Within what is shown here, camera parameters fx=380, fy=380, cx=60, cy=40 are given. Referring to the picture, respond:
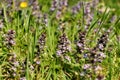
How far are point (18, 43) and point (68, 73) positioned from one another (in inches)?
30.4

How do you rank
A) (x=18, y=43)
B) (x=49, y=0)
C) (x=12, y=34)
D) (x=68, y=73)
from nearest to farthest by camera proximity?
(x=12, y=34), (x=68, y=73), (x=18, y=43), (x=49, y=0)

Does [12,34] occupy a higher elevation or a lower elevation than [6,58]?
higher

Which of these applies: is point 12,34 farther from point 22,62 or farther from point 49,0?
point 49,0

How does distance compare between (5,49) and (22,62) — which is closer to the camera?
(22,62)

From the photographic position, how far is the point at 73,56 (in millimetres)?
4477

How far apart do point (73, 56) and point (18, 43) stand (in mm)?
713

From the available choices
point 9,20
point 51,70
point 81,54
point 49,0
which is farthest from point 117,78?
point 49,0

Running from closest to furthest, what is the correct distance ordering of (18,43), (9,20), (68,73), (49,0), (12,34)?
(12,34) → (68,73) → (18,43) → (9,20) → (49,0)

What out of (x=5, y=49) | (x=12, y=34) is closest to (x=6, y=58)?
(x=5, y=49)

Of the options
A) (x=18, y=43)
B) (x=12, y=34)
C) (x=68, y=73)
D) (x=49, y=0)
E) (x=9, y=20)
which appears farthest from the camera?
(x=49, y=0)

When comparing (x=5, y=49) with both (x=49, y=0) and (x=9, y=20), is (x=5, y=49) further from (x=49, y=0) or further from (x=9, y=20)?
(x=49, y=0)

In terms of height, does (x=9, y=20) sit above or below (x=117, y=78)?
above

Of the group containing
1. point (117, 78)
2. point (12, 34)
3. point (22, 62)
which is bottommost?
point (117, 78)

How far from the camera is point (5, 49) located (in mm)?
4449
